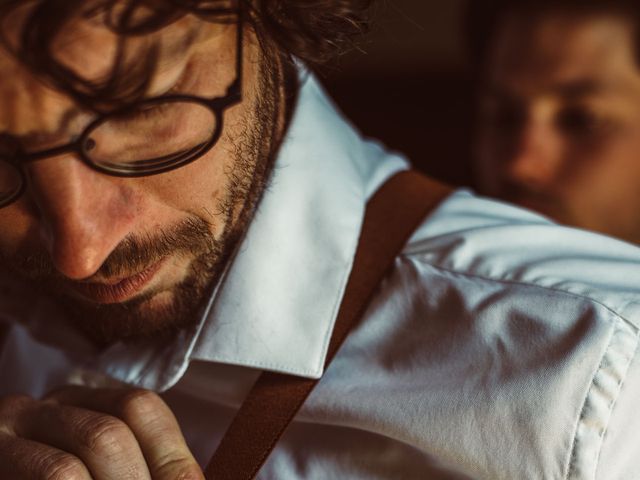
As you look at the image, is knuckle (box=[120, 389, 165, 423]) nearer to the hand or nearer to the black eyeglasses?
the hand

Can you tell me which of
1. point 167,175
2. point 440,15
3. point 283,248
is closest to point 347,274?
point 283,248

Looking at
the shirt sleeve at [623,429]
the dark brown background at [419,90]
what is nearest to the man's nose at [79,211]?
the shirt sleeve at [623,429]

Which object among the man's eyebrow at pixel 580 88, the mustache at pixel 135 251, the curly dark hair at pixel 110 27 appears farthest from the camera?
the man's eyebrow at pixel 580 88

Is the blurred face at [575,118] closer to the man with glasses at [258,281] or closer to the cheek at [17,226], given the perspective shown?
the man with glasses at [258,281]

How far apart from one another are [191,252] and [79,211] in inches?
5.3

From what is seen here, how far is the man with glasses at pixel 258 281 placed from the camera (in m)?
0.67

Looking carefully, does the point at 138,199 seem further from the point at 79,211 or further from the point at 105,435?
the point at 105,435

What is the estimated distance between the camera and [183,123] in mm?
704

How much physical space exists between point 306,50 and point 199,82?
0.14 m

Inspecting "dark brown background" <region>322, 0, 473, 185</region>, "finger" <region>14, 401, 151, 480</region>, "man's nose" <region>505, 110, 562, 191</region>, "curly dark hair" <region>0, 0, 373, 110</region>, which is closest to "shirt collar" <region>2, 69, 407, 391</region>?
"finger" <region>14, 401, 151, 480</region>

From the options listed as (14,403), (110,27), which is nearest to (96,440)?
(14,403)

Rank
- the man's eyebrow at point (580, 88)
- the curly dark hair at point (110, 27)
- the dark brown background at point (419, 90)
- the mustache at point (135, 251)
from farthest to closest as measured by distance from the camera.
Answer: the dark brown background at point (419, 90)
the man's eyebrow at point (580, 88)
the mustache at point (135, 251)
the curly dark hair at point (110, 27)

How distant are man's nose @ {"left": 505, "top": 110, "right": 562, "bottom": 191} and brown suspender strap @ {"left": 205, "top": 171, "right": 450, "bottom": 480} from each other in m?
0.64

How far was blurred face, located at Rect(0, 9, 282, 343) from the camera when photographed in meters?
0.66
